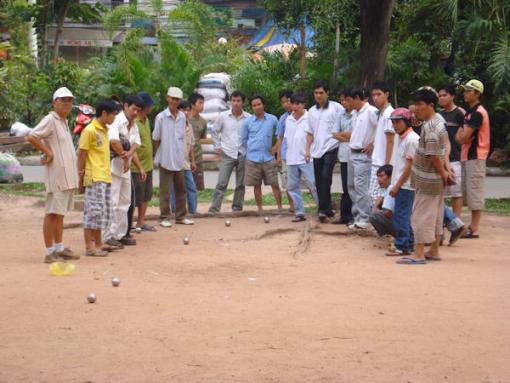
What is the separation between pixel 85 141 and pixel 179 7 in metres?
14.5

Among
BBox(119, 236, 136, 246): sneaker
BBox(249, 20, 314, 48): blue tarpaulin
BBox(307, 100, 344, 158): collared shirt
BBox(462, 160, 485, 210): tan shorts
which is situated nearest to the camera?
BBox(119, 236, 136, 246): sneaker

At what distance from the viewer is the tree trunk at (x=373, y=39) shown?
14391 mm

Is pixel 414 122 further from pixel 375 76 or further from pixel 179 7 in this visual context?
pixel 179 7

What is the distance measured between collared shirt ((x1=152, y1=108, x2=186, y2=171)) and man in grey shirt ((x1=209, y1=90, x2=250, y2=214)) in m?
1.01

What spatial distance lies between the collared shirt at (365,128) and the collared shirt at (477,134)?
1.07 meters

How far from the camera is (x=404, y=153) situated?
939 cm

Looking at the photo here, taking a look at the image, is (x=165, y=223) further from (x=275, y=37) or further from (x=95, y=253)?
(x=275, y=37)

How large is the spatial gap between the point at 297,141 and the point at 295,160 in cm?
25

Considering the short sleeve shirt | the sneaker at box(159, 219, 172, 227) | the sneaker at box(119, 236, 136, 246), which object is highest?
the short sleeve shirt

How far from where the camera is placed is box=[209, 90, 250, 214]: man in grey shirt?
1292 cm

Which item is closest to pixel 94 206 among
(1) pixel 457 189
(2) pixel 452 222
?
(2) pixel 452 222

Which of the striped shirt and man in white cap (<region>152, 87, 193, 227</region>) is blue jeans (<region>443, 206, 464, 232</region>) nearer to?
the striped shirt

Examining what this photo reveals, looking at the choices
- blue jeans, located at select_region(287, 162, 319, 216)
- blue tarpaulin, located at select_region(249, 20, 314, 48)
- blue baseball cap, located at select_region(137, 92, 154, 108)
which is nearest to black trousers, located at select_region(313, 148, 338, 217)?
blue jeans, located at select_region(287, 162, 319, 216)

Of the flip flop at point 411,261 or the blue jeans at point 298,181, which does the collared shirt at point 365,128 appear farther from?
the flip flop at point 411,261
